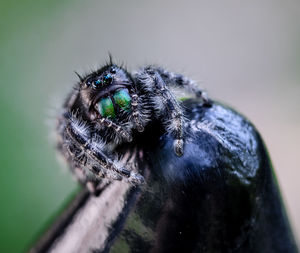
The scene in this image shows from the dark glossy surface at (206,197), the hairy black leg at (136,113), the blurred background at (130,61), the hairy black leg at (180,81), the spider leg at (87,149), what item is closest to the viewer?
the dark glossy surface at (206,197)

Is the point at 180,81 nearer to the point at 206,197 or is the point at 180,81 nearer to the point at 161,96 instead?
the point at 161,96

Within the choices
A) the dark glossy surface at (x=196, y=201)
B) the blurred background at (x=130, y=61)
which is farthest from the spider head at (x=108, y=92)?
the blurred background at (x=130, y=61)

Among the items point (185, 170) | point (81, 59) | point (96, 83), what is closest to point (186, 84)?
point (96, 83)

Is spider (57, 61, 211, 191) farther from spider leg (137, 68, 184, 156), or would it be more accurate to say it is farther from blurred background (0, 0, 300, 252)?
blurred background (0, 0, 300, 252)

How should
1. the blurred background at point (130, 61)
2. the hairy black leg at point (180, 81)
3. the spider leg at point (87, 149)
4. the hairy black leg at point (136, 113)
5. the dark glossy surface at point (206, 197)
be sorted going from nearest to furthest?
the dark glossy surface at point (206, 197) → the hairy black leg at point (136, 113) → the spider leg at point (87, 149) → the hairy black leg at point (180, 81) → the blurred background at point (130, 61)

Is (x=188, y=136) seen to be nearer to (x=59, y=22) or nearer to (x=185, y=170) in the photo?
(x=185, y=170)

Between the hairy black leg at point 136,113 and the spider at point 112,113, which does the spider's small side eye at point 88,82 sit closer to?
the spider at point 112,113
